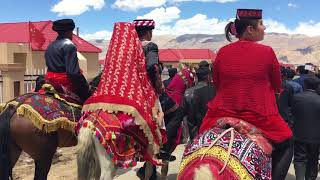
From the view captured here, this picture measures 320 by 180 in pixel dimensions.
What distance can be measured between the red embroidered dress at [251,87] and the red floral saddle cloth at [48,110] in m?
2.69

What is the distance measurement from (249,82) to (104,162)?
2298mm

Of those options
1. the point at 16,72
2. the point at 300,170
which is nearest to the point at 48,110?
the point at 300,170

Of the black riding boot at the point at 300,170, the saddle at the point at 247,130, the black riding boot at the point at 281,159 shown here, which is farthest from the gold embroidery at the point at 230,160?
the black riding boot at the point at 300,170

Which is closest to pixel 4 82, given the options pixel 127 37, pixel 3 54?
pixel 3 54

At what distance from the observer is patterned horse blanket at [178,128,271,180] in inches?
118

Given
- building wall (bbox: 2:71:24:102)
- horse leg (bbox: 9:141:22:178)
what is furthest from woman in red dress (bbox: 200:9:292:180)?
building wall (bbox: 2:71:24:102)

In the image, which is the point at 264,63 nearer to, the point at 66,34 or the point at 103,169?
the point at 103,169

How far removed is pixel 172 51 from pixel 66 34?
57.8 metres

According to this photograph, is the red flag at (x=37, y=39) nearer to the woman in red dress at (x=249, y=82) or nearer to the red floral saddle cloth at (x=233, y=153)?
the woman in red dress at (x=249, y=82)

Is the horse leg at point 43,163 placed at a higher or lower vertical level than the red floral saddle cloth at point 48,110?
lower

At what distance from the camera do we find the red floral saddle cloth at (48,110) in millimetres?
5430

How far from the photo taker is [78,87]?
6.02 meters

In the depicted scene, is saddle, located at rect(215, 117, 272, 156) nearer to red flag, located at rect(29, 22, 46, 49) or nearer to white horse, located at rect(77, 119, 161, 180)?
white horse, located at rect(77, 119, 161, 180)

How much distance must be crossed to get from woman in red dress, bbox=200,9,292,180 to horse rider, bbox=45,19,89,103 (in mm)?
2781
